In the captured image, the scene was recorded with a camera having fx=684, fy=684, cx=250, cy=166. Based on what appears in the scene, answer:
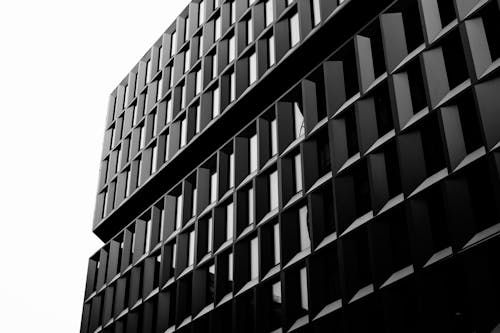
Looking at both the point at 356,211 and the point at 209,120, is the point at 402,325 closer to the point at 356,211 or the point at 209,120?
the point at 356,211

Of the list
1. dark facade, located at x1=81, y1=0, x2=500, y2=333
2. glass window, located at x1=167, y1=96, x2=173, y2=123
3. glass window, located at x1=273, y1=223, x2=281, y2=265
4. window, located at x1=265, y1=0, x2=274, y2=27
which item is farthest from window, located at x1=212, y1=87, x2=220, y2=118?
glass window, located at x1=273, y1=223, x2=281, y2=265

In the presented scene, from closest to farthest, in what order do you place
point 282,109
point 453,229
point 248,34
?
point 453,229
point 282,109
point 248,34

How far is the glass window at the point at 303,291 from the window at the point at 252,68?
13851 mm

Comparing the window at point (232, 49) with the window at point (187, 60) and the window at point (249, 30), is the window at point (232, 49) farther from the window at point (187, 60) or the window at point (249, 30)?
the window at point (187, 60)

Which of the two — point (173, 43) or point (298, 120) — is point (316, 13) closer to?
point (298, 120)

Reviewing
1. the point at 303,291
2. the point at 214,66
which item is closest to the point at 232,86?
the point at 214,66

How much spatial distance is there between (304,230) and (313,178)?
7.41 feet

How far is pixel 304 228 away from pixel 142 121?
2312 cm

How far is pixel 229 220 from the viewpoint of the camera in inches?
1390

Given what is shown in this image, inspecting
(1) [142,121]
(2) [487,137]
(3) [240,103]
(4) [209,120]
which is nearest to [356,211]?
(2) [487,137]

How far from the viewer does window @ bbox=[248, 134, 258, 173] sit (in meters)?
35.2

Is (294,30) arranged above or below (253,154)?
above

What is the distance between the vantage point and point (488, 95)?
22.4 m

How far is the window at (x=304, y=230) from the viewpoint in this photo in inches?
1128
